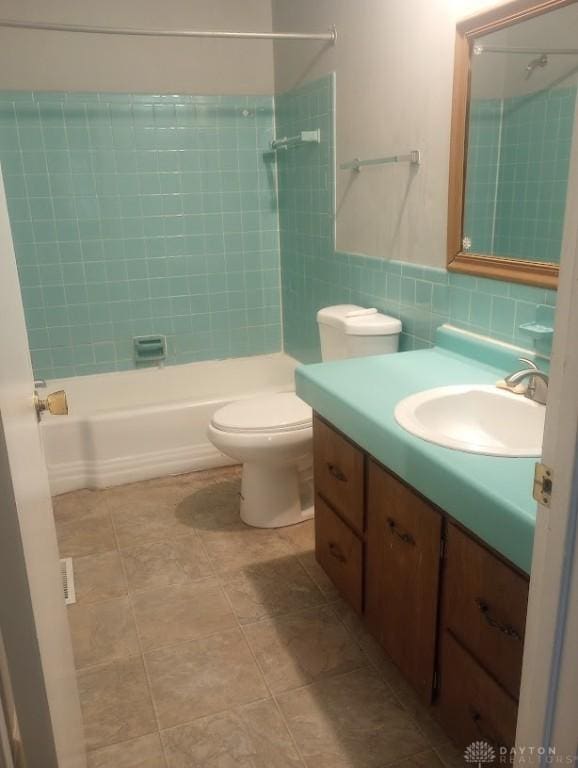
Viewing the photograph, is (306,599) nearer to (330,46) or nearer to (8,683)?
(8,683)

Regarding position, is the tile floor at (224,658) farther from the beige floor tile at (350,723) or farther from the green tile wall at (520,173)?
the green tile wall at (520,173)

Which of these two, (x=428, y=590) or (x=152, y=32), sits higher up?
(x=152, y=32)

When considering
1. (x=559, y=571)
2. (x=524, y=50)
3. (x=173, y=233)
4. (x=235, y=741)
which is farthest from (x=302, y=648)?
(x=173, y=233)

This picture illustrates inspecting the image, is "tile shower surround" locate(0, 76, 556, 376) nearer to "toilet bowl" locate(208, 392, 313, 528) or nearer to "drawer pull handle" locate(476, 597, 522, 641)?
"toilet bowl" locate(208, 392, 313, 528)

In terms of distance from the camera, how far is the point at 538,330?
5.53 feet

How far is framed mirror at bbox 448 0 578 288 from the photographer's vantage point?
1.58 metres

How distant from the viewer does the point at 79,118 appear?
3154mm

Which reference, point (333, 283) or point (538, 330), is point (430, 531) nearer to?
point (538, 330)

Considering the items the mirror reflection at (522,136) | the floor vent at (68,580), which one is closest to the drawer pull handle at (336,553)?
the floor vent at (68,580)

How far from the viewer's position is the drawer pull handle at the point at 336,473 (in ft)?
5.98

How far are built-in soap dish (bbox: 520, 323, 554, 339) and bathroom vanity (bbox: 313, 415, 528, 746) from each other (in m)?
0.56

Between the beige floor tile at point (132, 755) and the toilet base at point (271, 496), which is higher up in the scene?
the toilet base at point (271, 496)

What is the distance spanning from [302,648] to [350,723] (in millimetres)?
302

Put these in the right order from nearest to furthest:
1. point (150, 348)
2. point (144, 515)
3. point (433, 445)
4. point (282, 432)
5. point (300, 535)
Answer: point (433, 445) < point (282, 432) < point (300, 535) < point (144, 515) < point (150, 348)
